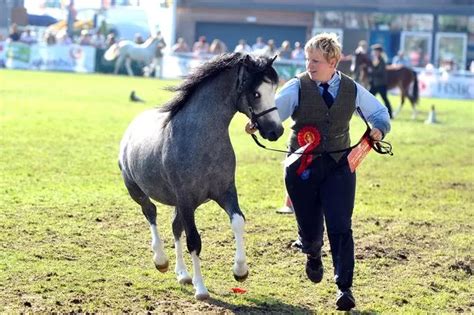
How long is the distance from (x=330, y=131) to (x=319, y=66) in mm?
506

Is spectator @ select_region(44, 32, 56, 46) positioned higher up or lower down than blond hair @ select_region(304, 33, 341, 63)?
lower down

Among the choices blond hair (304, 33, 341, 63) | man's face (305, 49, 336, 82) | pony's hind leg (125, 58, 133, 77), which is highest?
blond hair (304, 33, 341, 63)

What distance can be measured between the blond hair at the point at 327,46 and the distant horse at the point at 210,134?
33 centimetres

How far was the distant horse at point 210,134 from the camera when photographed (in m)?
7.21

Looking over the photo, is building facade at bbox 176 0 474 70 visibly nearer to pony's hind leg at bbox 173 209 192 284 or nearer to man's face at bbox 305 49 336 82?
pony's hind leg at bbox 173 209 192 284

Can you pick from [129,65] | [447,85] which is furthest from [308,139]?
[129,65]

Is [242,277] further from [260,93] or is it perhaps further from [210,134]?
[260,93]

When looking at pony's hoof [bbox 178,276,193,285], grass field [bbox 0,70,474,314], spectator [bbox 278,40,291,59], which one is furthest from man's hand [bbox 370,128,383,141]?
spectator [bbox 278,40,291,59]

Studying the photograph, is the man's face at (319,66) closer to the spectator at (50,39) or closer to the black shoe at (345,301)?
the black shoe at (345,301)

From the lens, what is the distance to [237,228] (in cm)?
729

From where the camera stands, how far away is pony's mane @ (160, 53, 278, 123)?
7.22 m

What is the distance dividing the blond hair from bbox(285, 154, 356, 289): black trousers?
2.44 feet

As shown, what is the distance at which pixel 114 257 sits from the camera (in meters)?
8.84

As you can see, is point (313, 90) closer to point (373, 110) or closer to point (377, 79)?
point (373, 110)
